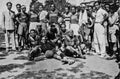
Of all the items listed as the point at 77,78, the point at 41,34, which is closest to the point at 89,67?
the point at 77,78

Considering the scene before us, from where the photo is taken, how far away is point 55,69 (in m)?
7.25

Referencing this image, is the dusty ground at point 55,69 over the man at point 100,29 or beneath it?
beneath

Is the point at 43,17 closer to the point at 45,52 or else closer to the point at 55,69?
the point at 45,52

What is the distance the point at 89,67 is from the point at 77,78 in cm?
123

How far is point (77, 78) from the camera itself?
21.0ft

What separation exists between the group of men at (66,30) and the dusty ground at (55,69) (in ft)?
1.80


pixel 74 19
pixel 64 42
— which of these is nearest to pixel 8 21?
pixel 64 42

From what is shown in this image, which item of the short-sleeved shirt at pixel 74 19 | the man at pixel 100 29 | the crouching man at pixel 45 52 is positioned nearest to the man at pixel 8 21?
the crouching man at pixel 45 52

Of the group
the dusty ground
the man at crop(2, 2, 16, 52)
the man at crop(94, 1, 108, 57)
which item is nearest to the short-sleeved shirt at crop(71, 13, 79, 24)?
the man at crop(94, 1, 108, 57)

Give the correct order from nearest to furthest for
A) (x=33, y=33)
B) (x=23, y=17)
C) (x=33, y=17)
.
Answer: (x=33, y=33), (x=33, y=17), (x=23, y=17)

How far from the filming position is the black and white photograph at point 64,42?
734 centimetres

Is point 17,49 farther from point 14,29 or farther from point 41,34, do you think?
point 41,34

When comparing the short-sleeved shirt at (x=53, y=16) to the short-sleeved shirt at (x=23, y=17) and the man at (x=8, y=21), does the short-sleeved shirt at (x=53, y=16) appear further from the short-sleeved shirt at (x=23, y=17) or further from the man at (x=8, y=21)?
the man at (x=8, y=21)

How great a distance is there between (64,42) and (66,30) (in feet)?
1.78
